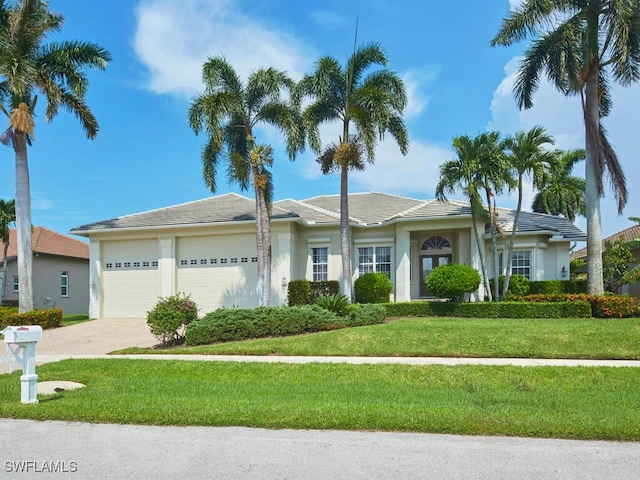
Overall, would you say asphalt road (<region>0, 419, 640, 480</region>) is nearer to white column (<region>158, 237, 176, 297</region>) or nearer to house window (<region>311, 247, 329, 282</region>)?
house window (<region>311, 247, 329, 282</region>)

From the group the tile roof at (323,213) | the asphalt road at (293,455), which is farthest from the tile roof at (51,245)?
the asphalt road at (293,455)

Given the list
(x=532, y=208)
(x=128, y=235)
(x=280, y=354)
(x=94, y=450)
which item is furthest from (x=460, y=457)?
(x=532, y=208)

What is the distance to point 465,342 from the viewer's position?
1124cm

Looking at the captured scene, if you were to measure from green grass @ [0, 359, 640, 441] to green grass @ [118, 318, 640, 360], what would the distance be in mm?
1642

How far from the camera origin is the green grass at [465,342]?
10508 mm

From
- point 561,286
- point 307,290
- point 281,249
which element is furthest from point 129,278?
point 561,286

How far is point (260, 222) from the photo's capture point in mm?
17797

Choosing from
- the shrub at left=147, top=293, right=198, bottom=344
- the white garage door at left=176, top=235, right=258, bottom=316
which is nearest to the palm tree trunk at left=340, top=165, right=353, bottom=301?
the white garage door at left=176, top=235, right=258, bottom=316

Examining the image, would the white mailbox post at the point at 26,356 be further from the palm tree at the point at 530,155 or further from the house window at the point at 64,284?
the house window at the point at 64,284

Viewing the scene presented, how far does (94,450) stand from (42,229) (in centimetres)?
3093

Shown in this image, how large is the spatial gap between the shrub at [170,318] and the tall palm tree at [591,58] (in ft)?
46.3

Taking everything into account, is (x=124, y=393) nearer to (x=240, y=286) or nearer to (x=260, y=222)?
(x=260, y=222)

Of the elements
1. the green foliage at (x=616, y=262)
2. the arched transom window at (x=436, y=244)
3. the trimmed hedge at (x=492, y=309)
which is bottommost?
the trimmed hedge at (x=492, y=309)

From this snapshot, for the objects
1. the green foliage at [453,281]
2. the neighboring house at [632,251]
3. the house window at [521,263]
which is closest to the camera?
the green foliage at [453,281]
